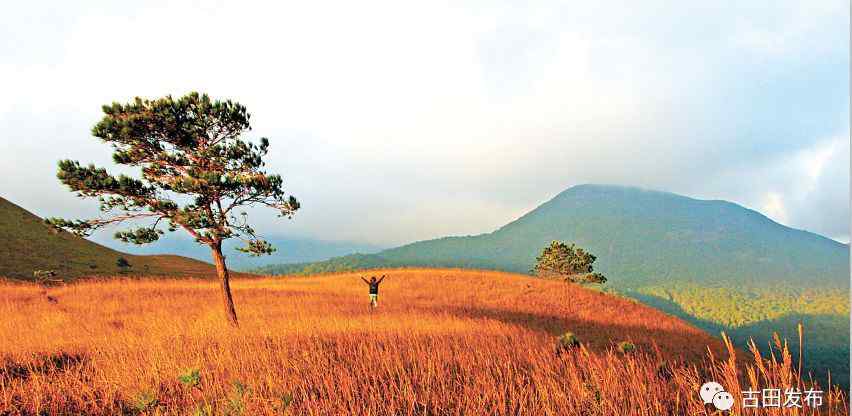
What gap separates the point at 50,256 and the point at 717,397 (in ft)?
165

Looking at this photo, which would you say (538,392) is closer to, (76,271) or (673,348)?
(673,348)

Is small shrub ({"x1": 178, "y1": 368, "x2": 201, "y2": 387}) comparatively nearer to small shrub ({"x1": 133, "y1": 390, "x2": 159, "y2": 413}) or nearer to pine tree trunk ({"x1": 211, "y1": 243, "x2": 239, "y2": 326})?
small shrub ({"x1": 133, "y1": 390, "x2": 159, "y2": 413})

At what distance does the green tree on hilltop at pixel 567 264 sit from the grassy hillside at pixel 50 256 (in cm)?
4844

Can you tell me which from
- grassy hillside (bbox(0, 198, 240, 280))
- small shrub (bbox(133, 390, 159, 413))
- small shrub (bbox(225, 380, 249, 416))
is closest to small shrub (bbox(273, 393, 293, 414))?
small shrub (bbox(225, 380, 249, 416))

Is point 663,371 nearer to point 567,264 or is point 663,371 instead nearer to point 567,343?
point 567,343

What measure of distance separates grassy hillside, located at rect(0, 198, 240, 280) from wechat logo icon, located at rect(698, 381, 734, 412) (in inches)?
1661

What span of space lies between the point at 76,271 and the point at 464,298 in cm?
3547

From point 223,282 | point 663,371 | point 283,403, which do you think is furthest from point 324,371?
point 223,282

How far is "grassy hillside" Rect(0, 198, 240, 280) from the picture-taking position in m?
33.2

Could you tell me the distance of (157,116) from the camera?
37.6 ft

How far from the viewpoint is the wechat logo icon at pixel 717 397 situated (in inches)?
143

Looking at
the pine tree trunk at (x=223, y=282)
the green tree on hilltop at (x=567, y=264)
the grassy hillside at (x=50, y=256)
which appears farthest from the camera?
the green tree on hilltop at (x=567, y=264)

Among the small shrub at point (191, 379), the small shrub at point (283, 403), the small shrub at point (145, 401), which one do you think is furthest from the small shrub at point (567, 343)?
the small shrub at point (145, 401)

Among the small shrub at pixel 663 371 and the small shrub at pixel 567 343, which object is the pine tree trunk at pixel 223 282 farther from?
the small shrub at pixel 663 371
